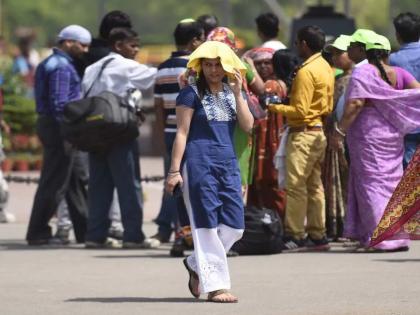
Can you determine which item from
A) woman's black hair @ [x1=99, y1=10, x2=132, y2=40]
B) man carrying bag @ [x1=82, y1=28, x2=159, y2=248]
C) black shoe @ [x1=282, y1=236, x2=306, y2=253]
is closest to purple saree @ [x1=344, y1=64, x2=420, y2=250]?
black shoe @ [x1=282, y1=236, x2=306, y2=253]

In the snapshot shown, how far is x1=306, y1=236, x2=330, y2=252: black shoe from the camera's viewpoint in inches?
543

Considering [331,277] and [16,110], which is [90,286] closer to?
[331,277]

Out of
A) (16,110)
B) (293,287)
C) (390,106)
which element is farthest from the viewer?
(16,110)

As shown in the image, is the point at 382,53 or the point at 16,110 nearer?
the point at 382,53

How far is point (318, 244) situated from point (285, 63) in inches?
57.0

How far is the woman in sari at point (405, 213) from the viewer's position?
11680 mm

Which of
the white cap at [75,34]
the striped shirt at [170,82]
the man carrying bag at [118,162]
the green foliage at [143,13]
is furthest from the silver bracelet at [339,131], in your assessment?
the green foliage at [143,13]

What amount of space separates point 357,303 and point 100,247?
4318 mm

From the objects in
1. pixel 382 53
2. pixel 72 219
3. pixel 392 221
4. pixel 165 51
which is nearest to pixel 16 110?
pixel 72 219

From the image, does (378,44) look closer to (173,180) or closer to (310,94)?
(310,94)

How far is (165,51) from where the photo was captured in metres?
42.3

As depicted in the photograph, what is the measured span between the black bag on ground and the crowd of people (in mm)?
261

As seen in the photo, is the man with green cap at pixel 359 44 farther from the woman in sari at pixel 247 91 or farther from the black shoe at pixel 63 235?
the black shoe at pixel 63 235

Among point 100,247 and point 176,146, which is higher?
point 176,146
